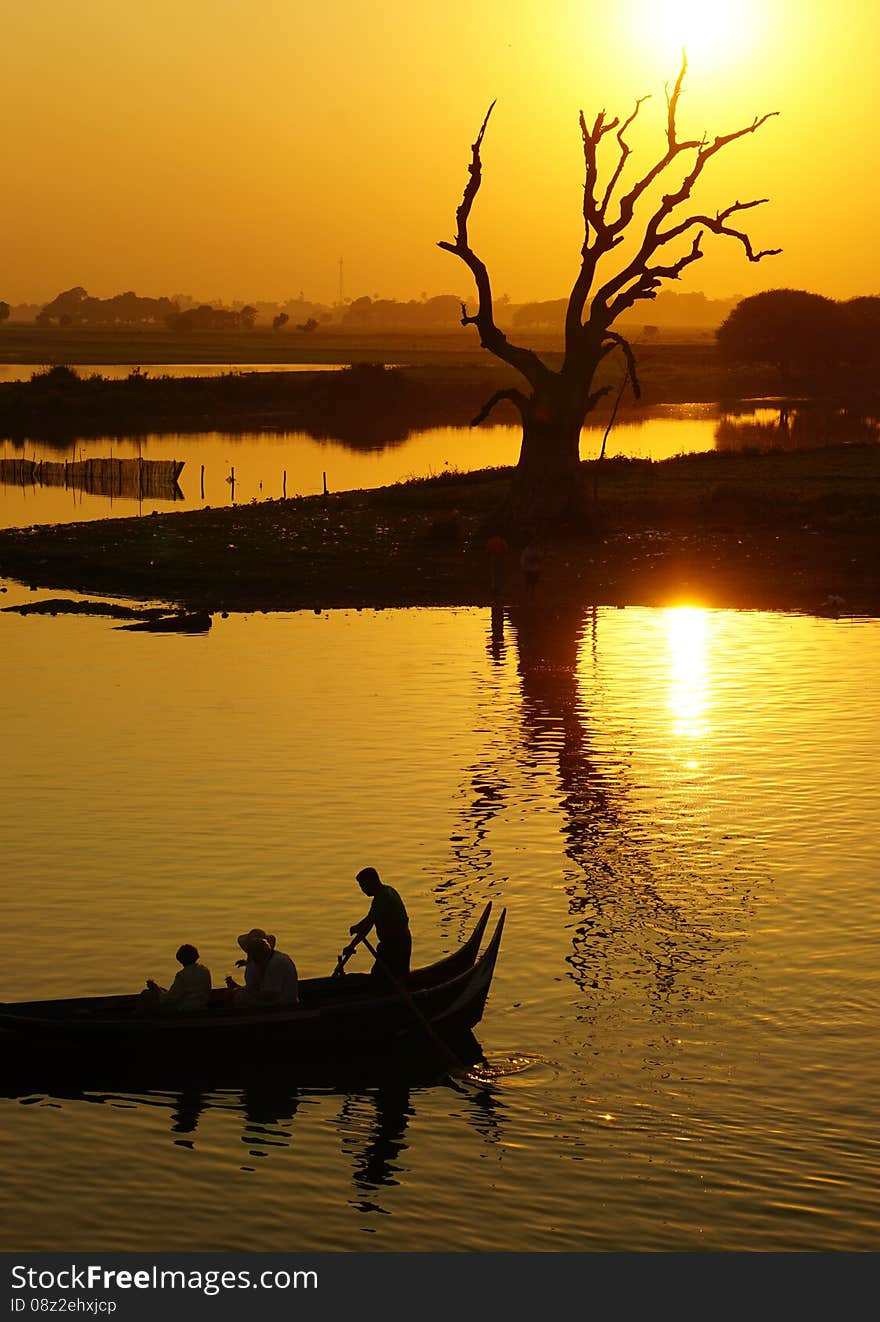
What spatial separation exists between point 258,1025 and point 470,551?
140ft

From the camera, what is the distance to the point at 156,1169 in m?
19.1

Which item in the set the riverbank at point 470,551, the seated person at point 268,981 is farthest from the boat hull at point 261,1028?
the riverbank at point 470,551

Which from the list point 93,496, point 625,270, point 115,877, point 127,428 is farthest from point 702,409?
point 115,877

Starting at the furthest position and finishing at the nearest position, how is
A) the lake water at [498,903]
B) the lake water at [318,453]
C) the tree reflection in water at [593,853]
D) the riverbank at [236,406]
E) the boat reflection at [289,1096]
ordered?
the riverbank at [236,406], the lake water at [318,453], the tree reflection in water at [593,853], the boat reflection at [289,1096], the lake water at [498,903]

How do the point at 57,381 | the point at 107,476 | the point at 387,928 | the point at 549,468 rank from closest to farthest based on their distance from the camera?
the point at 387,928 < the point at 549,468 < the point at 107,476 < the point at 57,381

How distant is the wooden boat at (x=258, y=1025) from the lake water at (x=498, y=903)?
48 cm

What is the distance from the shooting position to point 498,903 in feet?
90.3

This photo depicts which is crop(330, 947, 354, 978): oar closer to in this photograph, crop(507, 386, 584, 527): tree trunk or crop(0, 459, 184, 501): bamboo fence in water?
crop(507, 386, 584, 527): tree trunk

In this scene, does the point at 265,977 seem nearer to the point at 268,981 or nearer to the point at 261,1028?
the point at 268,981

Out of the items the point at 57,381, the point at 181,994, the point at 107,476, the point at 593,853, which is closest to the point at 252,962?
the point at 181,994

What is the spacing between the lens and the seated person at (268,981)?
70.0 feet

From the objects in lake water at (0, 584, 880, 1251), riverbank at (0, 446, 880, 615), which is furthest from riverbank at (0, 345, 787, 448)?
lake water at (0, 584, 880, 1251)

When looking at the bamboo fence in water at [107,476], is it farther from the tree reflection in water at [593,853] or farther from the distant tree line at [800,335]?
the distant tree line at [800,335]

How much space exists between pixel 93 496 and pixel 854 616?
50.3m
